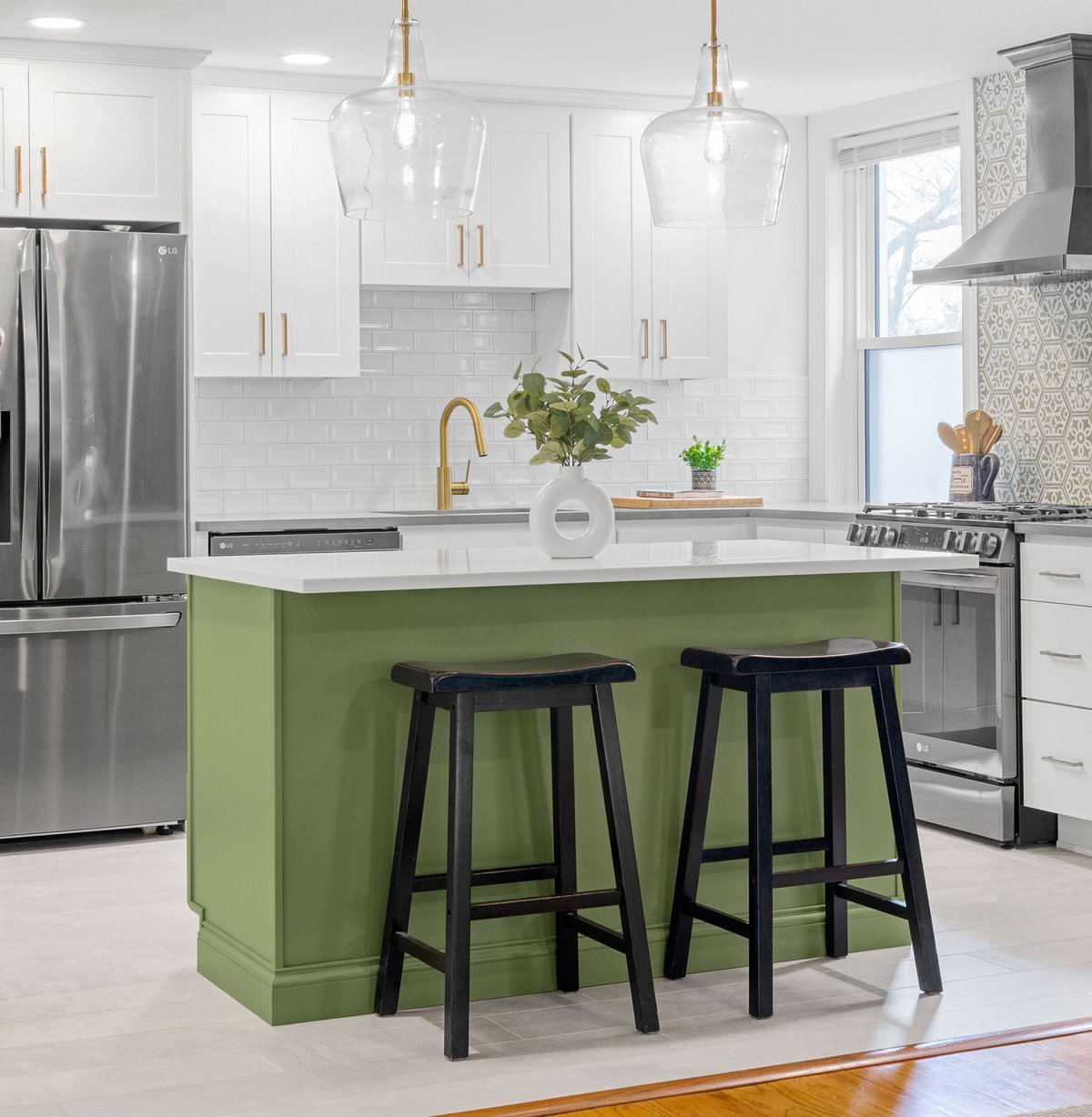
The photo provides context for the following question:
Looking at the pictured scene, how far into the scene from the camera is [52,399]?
4.70 metres

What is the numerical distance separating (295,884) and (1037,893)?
2031 mm

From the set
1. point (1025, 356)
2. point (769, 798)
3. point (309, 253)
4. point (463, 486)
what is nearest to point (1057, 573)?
point (1025, 356)

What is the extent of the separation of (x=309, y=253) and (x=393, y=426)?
773mm

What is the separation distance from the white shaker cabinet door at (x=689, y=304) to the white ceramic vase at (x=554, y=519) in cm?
264

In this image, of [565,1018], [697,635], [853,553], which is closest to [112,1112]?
[565,1018]

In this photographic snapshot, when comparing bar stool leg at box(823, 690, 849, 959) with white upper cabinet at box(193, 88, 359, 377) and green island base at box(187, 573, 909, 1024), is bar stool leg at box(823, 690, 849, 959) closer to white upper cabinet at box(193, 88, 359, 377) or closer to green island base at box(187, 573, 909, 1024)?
green island base at box(187, 573, 909, 1024)

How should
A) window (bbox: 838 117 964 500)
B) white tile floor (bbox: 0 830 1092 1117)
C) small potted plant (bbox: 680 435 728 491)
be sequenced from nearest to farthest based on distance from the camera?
white tile floor (bbox: 0 830 1092 1117), window (bbox: 838 117 964 500), small potted plant (bbox: 680 435 728 491)

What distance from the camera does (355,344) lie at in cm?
556

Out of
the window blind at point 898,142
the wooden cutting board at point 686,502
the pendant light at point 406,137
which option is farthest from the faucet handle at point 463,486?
the pendant light at point 406,137

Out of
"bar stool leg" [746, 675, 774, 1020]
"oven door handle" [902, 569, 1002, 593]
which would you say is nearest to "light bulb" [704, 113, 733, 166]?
"bar stool leg" [746, 675, 774, 1020]

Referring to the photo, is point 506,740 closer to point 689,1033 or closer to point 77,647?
point 689,1033

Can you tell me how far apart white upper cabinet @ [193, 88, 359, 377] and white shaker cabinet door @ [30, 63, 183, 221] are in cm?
35

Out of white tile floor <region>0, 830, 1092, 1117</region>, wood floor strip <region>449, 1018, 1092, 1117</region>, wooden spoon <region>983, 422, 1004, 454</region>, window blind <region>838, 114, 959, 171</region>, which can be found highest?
window blind <region>838, 114, 959, 171</region>

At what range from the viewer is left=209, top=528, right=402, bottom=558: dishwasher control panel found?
5.14 meters
